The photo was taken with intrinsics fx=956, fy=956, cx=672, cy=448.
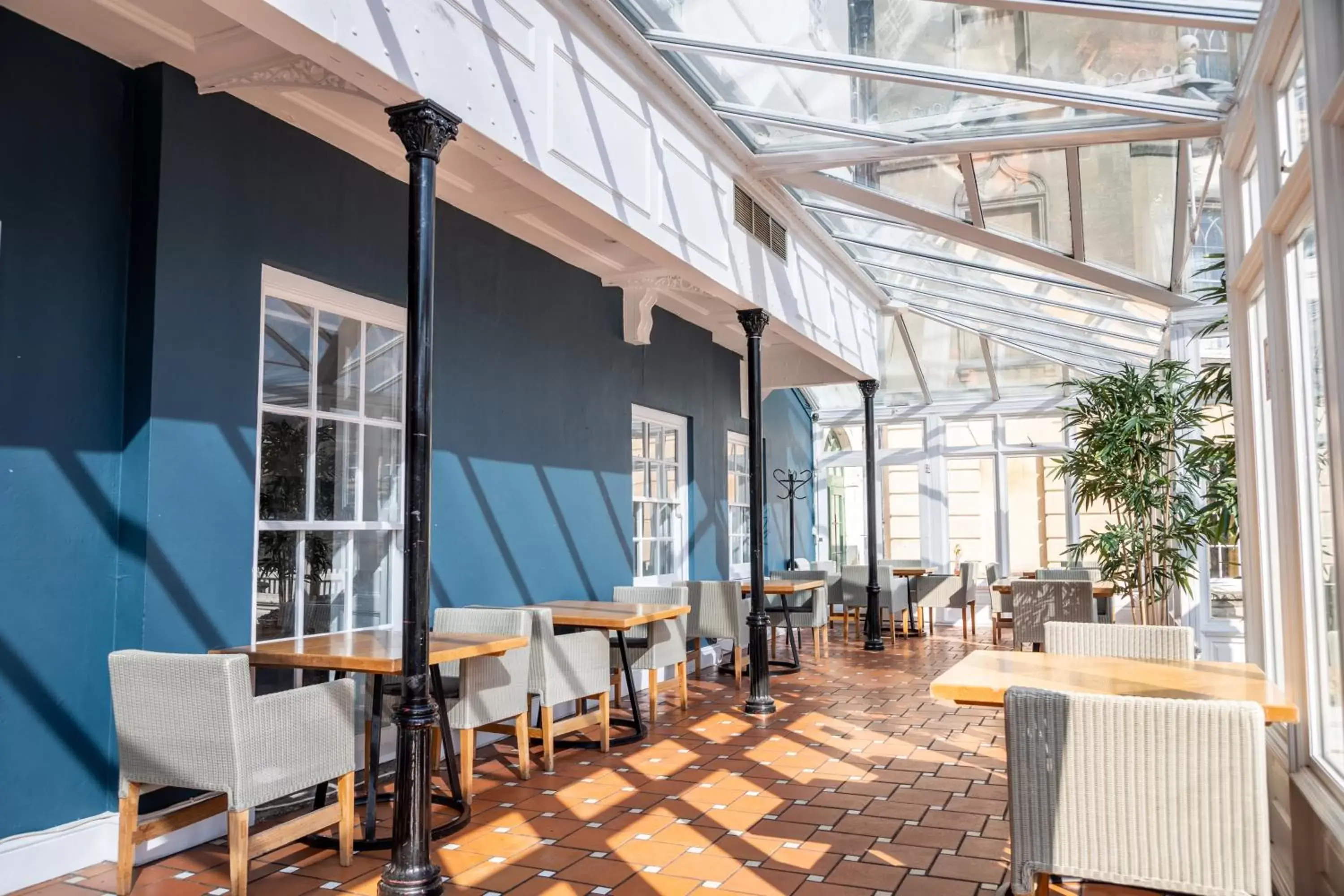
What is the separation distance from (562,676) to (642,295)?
10.0ft

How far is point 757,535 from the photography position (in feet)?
21.2

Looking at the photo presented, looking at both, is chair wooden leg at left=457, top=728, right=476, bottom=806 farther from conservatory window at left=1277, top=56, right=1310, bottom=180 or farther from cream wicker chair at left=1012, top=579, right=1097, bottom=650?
cream wicker chair at left=1012, top=579, right=1097, bottom=650

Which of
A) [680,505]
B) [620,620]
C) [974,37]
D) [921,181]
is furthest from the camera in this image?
[680,505]

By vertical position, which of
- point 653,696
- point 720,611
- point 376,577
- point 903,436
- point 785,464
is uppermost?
point 903,436

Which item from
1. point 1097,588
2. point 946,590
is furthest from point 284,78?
point 946,590

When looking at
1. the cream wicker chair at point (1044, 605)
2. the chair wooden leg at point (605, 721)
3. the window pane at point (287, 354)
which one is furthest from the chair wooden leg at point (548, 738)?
the cream wicker chair at point (1044, 605)

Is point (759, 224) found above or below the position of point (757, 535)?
above

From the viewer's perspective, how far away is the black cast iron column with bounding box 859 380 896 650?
955 cm

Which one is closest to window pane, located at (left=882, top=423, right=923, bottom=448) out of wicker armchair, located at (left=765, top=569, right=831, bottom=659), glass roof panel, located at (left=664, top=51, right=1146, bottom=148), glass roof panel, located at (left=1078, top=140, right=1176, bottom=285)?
wicker armchair, located at (left=765, top=569, right=831, bottom=659)

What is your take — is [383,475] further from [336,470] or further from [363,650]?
[363,650]

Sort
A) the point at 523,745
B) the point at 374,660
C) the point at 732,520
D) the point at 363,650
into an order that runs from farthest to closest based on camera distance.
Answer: the point at 732,520 < the point at 523,745 < the point at 363,650 < the point at 374,660

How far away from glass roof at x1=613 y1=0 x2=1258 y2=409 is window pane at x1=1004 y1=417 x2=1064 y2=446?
4031mm

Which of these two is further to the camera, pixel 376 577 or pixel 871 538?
pixel 871 538

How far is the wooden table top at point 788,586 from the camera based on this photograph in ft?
25.1
